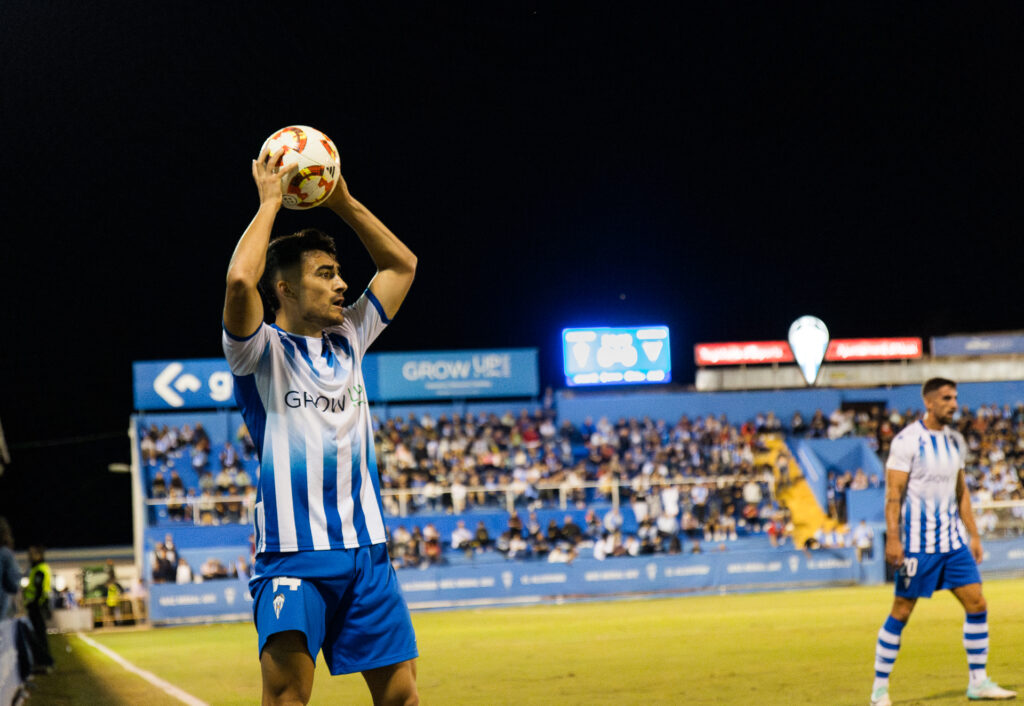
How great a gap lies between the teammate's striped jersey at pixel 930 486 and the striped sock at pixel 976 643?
65 cm

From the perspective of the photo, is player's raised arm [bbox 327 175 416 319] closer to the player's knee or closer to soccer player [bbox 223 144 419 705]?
soccer player [bbox 223 144 419 705]

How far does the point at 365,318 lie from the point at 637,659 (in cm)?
950

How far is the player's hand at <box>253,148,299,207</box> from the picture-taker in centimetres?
422

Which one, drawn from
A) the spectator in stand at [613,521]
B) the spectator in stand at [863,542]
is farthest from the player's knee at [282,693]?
the spectator in stand at [863,542]

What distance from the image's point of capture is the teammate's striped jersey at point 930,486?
337 inches

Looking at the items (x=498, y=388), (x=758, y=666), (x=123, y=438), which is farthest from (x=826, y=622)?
A: (x=123, y=438)

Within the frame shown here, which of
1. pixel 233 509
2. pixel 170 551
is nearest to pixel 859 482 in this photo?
pixel 233 509

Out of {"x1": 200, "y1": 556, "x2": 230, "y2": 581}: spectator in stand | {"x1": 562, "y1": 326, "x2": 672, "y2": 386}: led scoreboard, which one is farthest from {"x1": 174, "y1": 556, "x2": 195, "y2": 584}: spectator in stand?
{"x1": 562, "y1": 326, "x2": 672, "y2": 386}: led scoreboard

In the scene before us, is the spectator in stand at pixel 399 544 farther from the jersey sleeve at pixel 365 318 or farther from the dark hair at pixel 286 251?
the dark hair at pixel 286 251

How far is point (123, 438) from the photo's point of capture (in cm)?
6831

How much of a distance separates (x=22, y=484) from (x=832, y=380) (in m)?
49.4

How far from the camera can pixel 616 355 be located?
124ft

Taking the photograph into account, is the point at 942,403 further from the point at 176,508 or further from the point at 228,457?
the point at 228,457

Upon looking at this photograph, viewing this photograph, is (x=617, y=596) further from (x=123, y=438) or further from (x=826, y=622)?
(x=123, y=438)
